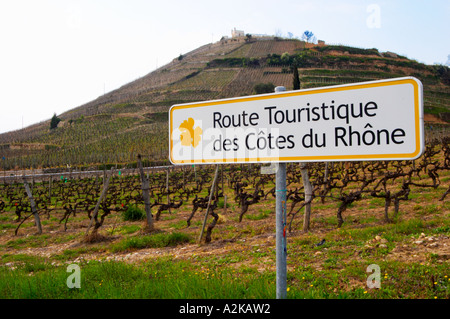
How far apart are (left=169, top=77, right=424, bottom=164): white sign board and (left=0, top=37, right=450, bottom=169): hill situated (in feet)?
155

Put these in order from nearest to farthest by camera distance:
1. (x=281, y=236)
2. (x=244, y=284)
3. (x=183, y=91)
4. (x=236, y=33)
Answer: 1. (x=281, y=236)
2. (x=244, y=284)
3. (x=183, y=91)
4. (x=236, y=33)

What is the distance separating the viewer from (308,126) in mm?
2049

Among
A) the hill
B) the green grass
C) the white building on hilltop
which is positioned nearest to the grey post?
the green grass

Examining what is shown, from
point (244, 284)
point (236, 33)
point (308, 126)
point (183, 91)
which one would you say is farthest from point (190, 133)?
point (236, 33)

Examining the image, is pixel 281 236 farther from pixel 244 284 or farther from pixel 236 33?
pixel 236 33

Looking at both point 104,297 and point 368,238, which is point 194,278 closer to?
point 104,297

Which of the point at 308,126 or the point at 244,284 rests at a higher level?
the point at 308,126

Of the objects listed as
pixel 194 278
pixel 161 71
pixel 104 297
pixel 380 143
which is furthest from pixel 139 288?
pixel 161 71

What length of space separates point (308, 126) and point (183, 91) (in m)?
102

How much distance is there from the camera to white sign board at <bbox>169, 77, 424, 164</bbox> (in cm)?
178

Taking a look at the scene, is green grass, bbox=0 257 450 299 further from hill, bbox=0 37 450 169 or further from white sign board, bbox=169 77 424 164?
hill, bbox=0 37 450 169

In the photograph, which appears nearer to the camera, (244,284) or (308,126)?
(308,126)

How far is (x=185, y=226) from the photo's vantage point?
437 inches

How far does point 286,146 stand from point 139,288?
2125 mm
